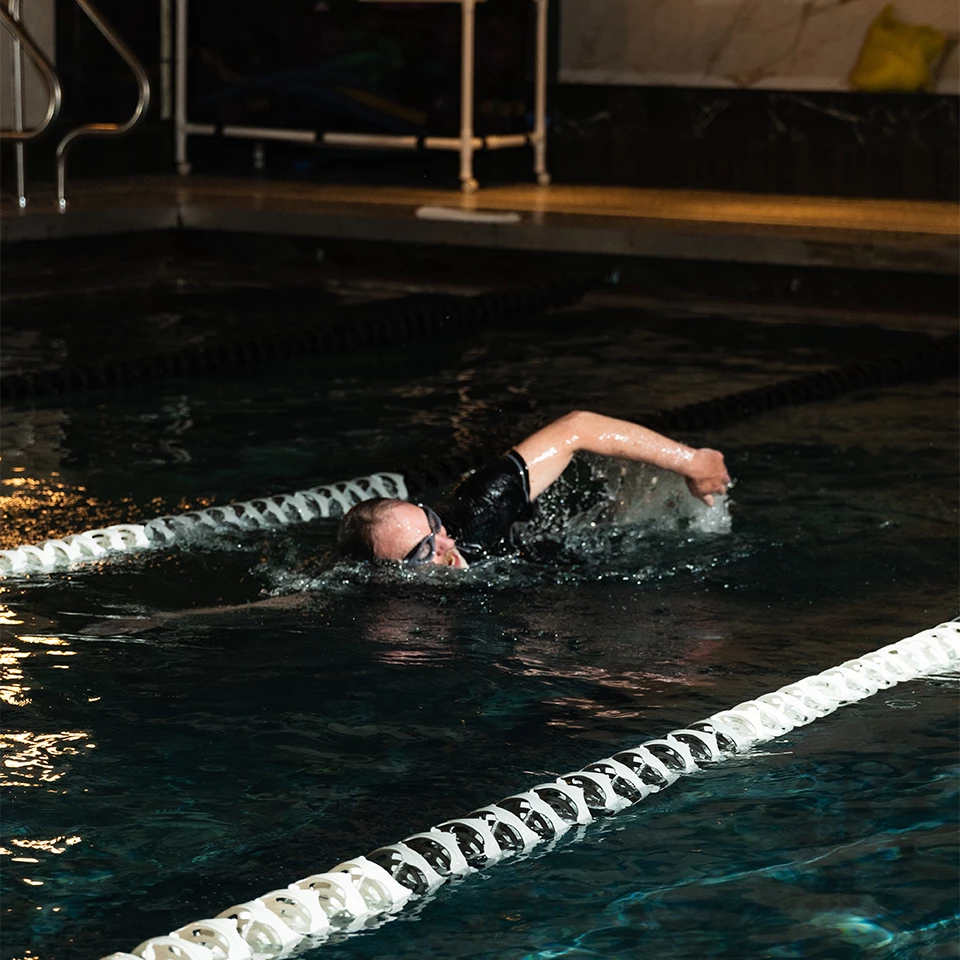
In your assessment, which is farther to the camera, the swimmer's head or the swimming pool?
the swimmer's head

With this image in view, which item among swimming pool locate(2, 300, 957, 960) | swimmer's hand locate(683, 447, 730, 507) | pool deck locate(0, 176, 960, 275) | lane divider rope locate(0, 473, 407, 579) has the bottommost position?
swimming pool locate(2, 300, 957, 960)

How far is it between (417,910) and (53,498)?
325 cm

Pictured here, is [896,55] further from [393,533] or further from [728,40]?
[393,533]

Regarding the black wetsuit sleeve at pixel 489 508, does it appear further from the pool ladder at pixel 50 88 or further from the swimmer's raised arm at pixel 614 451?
the pool ladder at pixel 50 88

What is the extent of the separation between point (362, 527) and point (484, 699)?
3.03 feet

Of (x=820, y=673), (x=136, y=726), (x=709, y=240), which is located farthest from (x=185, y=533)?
(x=709, y=240)

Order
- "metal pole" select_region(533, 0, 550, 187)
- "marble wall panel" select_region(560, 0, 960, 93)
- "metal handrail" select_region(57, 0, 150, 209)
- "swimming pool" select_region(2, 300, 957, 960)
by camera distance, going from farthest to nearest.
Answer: "metal pole" select_region(533, 0, 550, 187)
"marble wall panel" select_region(560, 0, 960, 93)
"metal handrail" select_region(57, 0, 150, 209)
"swimming pool" select_region(2, 300, 957, 960)

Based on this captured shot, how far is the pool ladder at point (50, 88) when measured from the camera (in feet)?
31.6

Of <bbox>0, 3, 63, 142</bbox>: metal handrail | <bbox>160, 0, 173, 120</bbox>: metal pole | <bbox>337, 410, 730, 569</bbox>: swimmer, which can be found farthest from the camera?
<bbox>160, 0, 173, 120</bbox>: metal pole

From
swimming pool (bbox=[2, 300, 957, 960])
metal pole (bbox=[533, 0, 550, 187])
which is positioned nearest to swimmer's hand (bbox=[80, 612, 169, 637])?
swimming pool (bbox=[2, 300, 957, 960])

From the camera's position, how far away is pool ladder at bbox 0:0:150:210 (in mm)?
9633

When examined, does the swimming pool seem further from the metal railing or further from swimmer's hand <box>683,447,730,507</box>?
the metal railing

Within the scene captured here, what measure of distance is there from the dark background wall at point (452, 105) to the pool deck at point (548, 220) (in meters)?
0.38

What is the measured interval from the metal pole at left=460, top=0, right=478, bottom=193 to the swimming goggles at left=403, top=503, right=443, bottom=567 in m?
6.93
